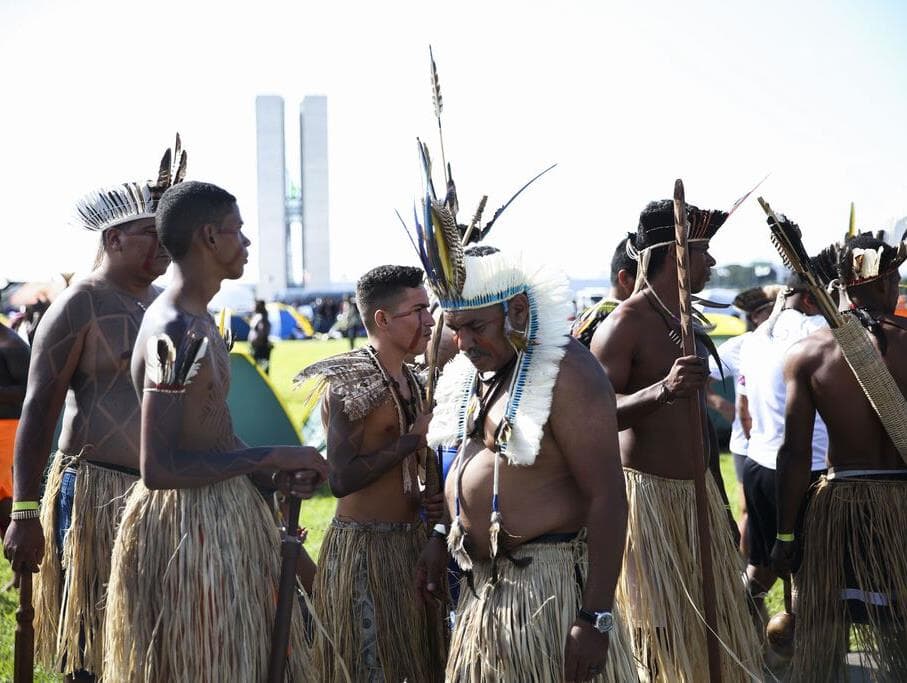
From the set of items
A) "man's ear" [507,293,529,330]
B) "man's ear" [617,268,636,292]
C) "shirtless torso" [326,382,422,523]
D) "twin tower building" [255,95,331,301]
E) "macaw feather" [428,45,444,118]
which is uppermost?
"twin tower building" [255,95,331,301]

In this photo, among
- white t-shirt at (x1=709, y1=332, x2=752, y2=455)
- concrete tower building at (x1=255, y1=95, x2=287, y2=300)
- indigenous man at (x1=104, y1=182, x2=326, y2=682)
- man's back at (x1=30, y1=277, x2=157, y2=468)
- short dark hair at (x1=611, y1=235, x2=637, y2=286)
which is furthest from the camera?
concrete tower building at (x1=255, y1=95, x2=287, y2=300)

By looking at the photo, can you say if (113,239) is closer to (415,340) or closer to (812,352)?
(415,340)

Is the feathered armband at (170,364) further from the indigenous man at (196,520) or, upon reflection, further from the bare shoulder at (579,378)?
the bare shoulder at (579,378)

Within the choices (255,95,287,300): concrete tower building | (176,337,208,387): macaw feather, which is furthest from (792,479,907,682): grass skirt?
Result: (255,95,287,300): concrete tower building

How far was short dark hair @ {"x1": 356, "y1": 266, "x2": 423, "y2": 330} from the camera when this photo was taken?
4.16 m

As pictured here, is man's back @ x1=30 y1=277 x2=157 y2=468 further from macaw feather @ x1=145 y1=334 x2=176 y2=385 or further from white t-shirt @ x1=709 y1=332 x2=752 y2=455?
white t-shirt @ x1=709 y1=332 x2=752 y2=455

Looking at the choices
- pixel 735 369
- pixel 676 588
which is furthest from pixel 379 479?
pixel 735 369

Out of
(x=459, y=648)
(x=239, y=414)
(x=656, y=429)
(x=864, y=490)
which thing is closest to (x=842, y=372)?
(x=864, y=490)

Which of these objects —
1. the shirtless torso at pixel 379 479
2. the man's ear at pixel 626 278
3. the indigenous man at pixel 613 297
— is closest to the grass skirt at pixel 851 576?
the indigenous man at pixel 613 297

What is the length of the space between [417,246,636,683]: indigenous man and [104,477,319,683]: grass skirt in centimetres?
64

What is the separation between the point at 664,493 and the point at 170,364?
220 centimetres

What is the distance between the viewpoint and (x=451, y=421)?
3.38 metres

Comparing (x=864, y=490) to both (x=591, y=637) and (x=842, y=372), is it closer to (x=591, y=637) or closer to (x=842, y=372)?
(x=842, y=372)

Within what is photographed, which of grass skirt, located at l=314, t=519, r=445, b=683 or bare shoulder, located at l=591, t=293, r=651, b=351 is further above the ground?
bare shoulder, located at l=591, t=293, r=651, b=351
